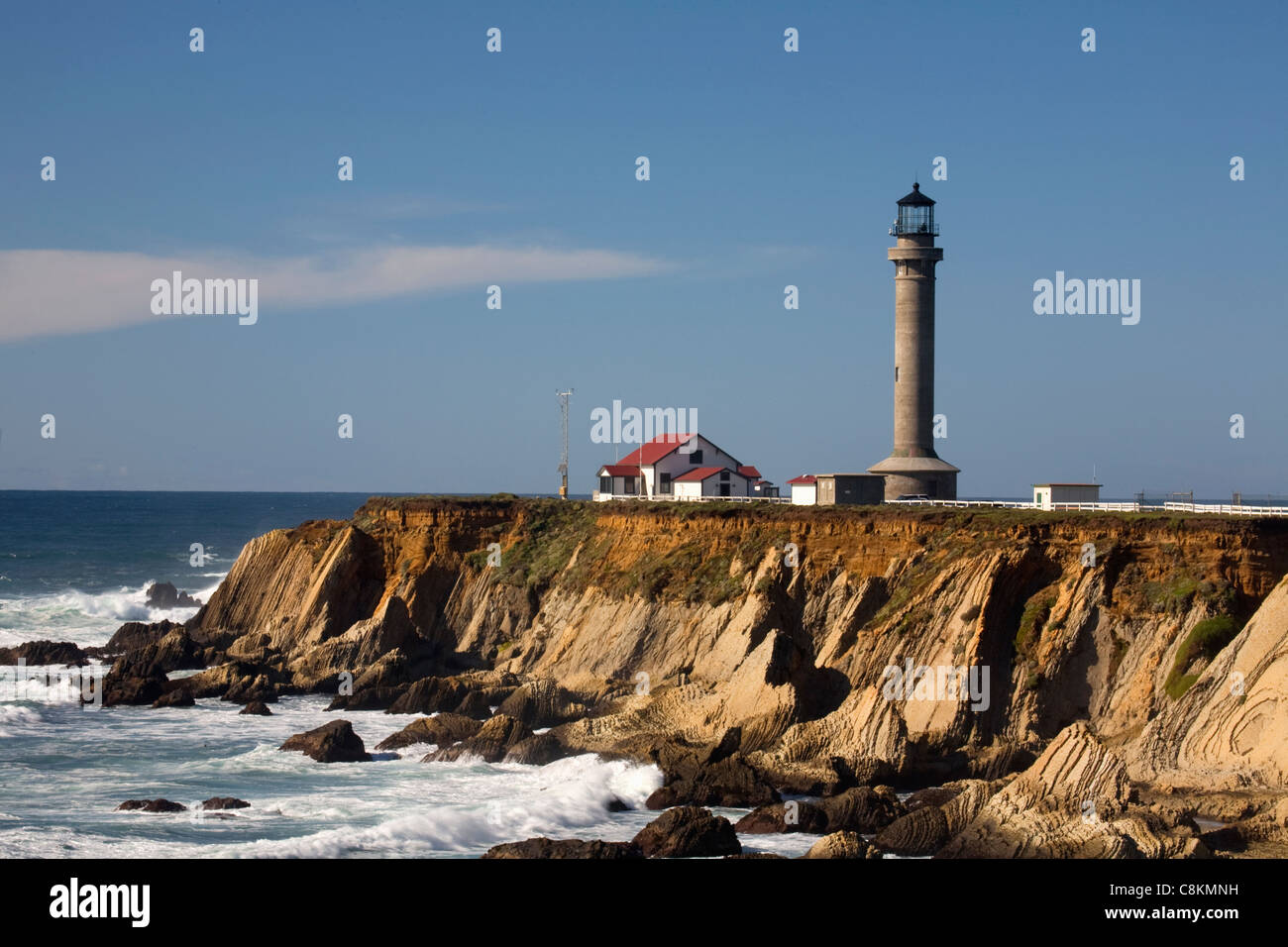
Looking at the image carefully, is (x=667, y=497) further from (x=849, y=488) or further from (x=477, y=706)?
(x=477, y=706)

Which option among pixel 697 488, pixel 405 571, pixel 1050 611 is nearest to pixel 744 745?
pixel 1050 611

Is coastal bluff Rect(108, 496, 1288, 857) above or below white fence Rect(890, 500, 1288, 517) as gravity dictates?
below

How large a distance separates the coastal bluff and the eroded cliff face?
0.08 m

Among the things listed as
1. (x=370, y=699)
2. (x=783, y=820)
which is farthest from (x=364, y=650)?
(x=783, y=820)

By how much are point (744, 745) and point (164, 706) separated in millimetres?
21237

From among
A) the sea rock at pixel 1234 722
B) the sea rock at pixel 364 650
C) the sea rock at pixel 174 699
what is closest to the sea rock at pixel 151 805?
the sea rock at pixel 174 699

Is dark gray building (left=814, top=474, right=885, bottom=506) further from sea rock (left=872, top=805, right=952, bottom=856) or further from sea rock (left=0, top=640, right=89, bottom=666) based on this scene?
sea rock (left=0, top=640, right=89, bottom=666)

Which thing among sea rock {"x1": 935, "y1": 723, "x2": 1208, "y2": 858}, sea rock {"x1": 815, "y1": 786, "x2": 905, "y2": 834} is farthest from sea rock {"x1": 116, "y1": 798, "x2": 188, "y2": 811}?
sea rock {"x1": 935, "y1": 723, "x2": 1208, "y2": 858}

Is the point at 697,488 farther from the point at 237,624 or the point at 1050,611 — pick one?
the point at 1050,611

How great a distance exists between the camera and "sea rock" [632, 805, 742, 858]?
86.7ft

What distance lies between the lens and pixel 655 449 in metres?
72.9
